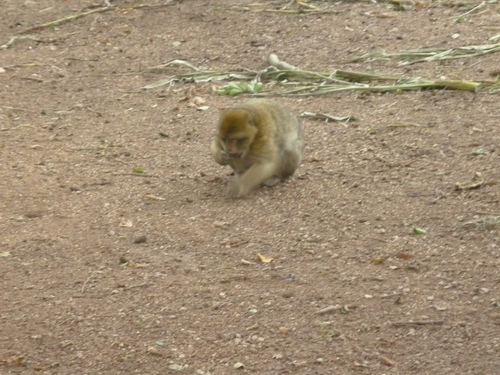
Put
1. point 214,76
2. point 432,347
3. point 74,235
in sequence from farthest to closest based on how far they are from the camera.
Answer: point 214,76, point 74,235, point 432,347

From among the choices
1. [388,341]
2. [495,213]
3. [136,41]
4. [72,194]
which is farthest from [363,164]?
[136,41]

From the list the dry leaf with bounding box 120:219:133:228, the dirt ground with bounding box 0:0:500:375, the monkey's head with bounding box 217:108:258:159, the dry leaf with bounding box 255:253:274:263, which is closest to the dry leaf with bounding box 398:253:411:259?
the dirt ground with bounding box 0:0:500:375

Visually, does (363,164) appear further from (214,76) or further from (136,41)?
(136,41)

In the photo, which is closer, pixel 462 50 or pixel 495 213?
pixel 495 213

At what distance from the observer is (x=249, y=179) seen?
289 inches

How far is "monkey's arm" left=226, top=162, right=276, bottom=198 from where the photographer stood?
24.1 ft

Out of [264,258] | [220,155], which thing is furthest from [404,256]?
[220,155]

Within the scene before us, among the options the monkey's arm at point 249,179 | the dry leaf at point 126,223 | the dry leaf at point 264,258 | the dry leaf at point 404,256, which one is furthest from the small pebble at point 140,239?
the dry leaf at point 404,256

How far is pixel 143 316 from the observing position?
574 cm

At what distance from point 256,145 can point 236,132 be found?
0.26 metres

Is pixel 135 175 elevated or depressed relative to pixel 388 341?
depressed

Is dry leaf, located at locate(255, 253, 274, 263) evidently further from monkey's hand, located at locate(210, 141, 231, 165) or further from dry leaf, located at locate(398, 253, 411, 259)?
monkey's hand, located at locate(210, 141, 231, 165)

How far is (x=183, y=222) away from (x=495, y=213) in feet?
7.05

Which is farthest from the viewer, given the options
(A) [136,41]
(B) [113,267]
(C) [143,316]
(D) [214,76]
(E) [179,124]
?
(A) [136,41]
